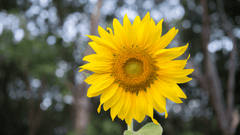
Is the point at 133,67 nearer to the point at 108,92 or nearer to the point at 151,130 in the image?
the point at 108,92

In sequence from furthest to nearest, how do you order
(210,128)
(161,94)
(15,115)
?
1. (15,115)
2. (210,128)
3. (161,94)

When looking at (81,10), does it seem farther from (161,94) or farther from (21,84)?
(161,94)

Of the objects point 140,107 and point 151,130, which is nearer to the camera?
point 151,130

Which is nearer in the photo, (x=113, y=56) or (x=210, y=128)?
(x=113, y=56)

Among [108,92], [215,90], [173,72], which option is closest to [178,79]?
[173,72]

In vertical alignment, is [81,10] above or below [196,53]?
above

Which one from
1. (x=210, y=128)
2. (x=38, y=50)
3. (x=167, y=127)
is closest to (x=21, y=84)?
(x=38, y=50)

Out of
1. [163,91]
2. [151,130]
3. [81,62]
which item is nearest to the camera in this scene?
[151,130]
